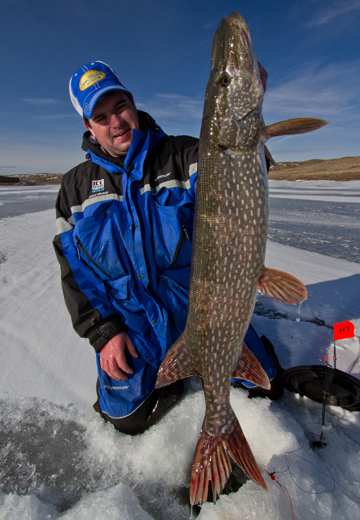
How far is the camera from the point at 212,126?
138cm

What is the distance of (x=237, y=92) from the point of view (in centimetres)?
135

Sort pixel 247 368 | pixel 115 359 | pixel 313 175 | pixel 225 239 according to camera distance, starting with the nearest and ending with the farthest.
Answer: pixel 225 239, pixel 247 368, pixel 115 359, pixel 313 175

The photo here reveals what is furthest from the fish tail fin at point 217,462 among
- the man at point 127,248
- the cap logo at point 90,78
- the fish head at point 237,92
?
the cap logo at point 90,78

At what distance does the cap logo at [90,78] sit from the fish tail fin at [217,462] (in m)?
2.59

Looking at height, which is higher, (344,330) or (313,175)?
(344,330)

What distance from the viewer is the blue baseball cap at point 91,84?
2.11 m

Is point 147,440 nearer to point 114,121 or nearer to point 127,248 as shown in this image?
point 127,248

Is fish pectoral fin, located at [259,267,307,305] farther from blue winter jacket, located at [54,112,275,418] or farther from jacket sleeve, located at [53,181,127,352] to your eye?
jacket sleeve, located at [53,181,127,352]

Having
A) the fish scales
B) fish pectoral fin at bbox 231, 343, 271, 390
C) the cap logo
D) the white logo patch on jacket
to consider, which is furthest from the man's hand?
the cap logo

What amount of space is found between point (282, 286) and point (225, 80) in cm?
110

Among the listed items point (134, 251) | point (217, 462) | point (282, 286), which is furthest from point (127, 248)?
point (217, 462)

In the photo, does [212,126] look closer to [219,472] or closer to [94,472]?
[219,472]

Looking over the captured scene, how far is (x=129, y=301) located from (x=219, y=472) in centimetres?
128

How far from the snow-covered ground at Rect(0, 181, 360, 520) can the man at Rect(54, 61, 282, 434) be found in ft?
0.82
